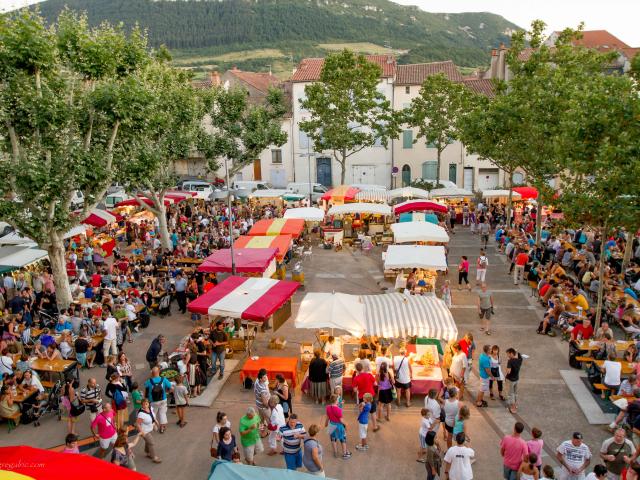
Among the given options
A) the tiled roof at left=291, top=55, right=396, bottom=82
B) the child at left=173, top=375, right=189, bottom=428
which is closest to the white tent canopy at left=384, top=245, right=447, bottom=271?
the child at left=173, top=375, right=189, bottom=428

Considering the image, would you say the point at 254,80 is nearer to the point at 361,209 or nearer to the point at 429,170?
the point at 429,170

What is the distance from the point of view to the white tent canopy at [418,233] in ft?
64.4

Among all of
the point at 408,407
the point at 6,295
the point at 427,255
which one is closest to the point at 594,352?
the point at 408,407

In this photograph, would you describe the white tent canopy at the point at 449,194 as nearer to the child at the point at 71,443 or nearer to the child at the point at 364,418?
the child at the point at 364,418

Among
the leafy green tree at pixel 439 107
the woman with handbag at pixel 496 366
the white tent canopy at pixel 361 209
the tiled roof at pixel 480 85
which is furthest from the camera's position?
the tiled roof at pixel 480 85

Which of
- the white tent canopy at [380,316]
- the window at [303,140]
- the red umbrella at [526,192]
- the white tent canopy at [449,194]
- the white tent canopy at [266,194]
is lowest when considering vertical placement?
the white tent canopy at [380,316]

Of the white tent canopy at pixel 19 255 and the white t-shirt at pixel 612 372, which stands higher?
the white tent canopy at pixel 19 255

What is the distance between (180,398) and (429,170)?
3540cm

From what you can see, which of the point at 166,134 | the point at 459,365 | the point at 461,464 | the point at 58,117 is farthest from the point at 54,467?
the point at 166,134

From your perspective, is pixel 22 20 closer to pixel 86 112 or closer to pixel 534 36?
pixel 86 112

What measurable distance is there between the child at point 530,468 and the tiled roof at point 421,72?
37.3 meters

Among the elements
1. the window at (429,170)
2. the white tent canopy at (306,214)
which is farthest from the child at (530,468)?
the window at (429,170)

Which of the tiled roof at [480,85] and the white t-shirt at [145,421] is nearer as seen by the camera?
the white t-shirt at [145,421]

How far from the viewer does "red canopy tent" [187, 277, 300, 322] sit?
12.7 m
